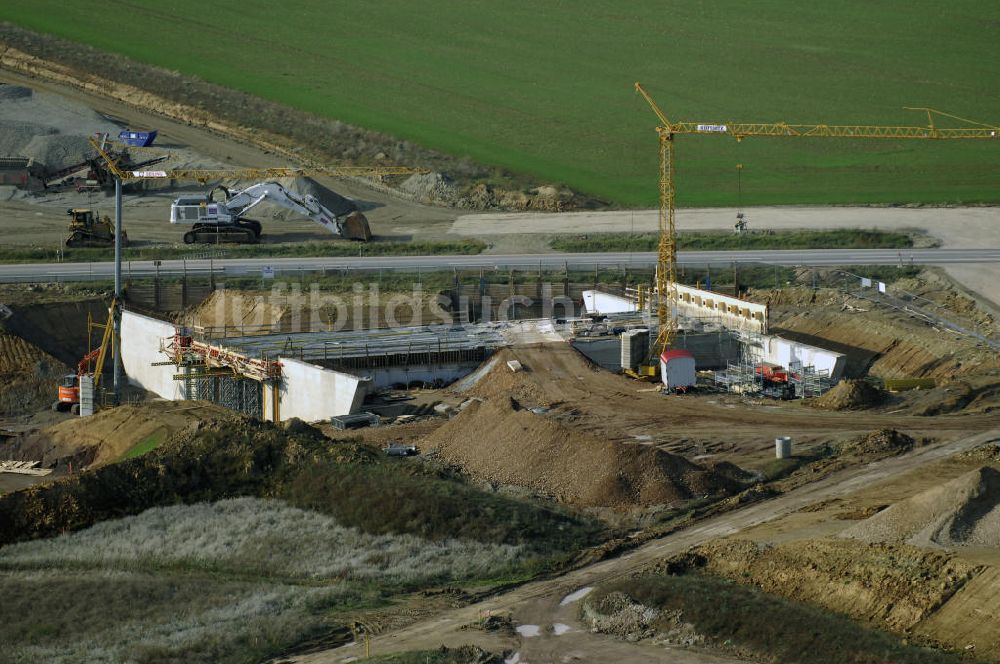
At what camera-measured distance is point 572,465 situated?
42.3 metres

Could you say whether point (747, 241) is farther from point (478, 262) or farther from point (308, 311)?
point (308, 311)

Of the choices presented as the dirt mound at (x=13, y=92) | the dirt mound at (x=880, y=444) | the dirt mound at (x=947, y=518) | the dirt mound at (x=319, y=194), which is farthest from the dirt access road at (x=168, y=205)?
the dirt mound at (x=947, y=518)

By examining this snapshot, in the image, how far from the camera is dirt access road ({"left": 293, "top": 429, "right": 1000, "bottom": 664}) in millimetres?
30641

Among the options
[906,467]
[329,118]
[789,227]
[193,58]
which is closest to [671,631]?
[906,467]

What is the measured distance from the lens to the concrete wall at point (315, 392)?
5291 centimetres

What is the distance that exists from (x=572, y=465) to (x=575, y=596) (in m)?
8.43

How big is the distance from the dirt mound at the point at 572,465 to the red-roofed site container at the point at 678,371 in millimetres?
10546

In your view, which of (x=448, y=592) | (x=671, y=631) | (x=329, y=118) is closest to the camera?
(x=671, y=631)

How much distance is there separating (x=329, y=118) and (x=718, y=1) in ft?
137

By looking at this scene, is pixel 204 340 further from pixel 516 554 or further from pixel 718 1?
pixel 718 1

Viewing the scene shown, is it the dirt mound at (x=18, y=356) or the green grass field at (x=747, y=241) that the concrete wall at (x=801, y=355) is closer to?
the green grass field at (x=747, y=241)

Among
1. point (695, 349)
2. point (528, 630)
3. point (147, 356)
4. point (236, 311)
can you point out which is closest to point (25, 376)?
point (147, 356)

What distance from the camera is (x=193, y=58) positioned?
4424 inches

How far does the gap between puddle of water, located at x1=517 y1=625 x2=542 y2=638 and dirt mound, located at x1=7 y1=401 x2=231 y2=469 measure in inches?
717
